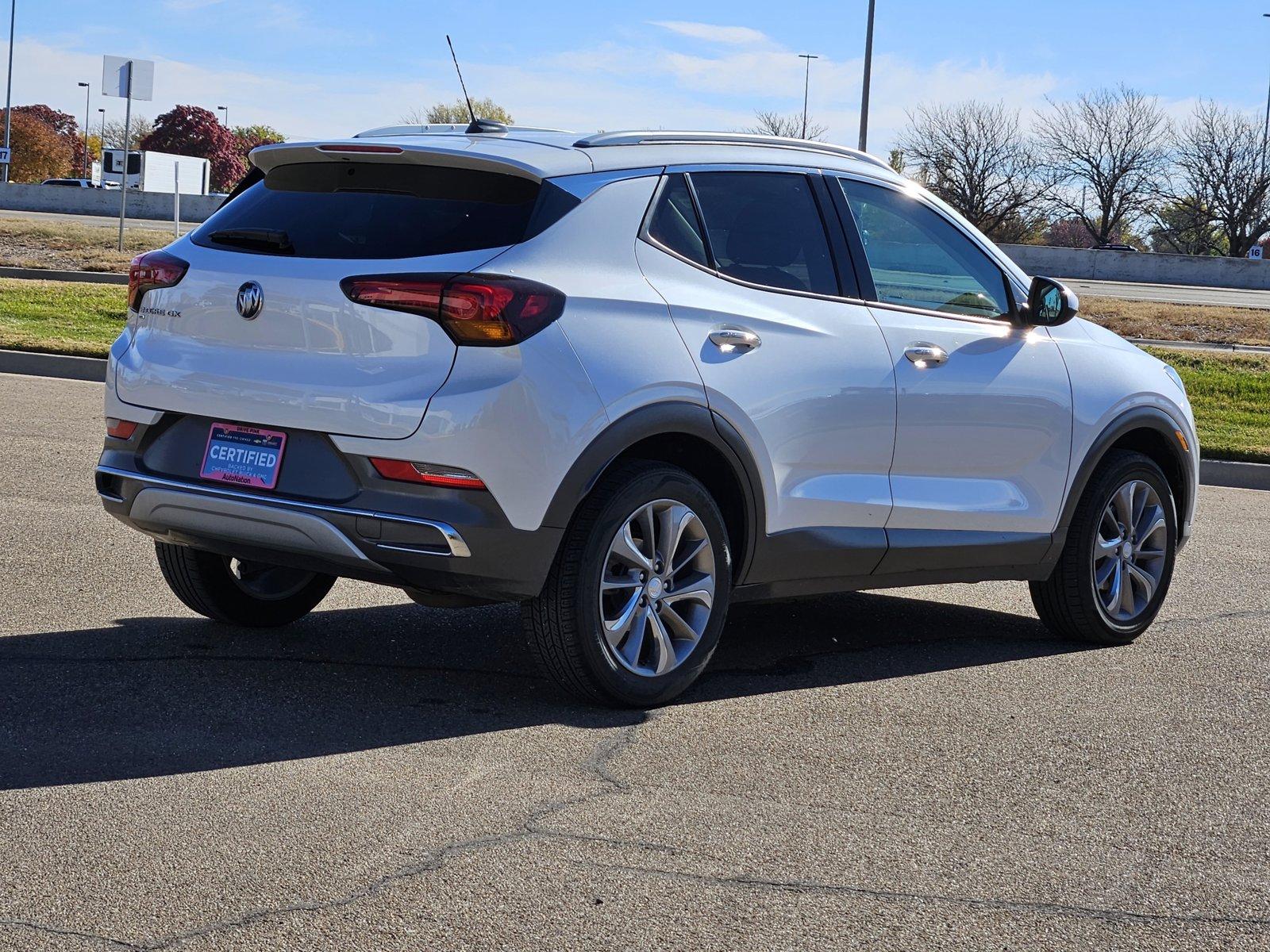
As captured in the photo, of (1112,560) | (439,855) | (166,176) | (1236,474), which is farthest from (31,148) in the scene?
(439,855)

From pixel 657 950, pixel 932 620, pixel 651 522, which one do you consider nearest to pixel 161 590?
pixel 651 522

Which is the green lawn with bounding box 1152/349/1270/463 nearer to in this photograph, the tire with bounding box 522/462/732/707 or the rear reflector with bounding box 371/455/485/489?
the tire with bounding box 522/462/732/707

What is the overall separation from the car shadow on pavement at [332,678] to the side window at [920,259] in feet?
4.59

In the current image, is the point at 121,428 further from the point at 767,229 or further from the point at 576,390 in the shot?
the point at 767,229

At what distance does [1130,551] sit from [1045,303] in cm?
122

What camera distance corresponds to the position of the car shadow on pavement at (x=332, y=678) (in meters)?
4.54

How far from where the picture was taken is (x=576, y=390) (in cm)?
476

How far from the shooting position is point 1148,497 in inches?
272

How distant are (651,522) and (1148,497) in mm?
2816

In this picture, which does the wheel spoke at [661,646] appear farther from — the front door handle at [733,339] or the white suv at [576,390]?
the front door handle at [733,339]

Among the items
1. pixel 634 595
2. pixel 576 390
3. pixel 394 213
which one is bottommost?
pixel 634 595

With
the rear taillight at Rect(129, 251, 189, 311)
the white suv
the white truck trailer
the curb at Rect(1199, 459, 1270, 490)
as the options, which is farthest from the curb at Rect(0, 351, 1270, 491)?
the white truck trailer

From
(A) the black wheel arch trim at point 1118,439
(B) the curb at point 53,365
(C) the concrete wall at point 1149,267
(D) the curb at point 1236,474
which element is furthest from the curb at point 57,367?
(C) the concrete wall at point 1149,267

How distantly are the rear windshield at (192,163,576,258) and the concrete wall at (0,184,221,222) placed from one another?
4576 cm
